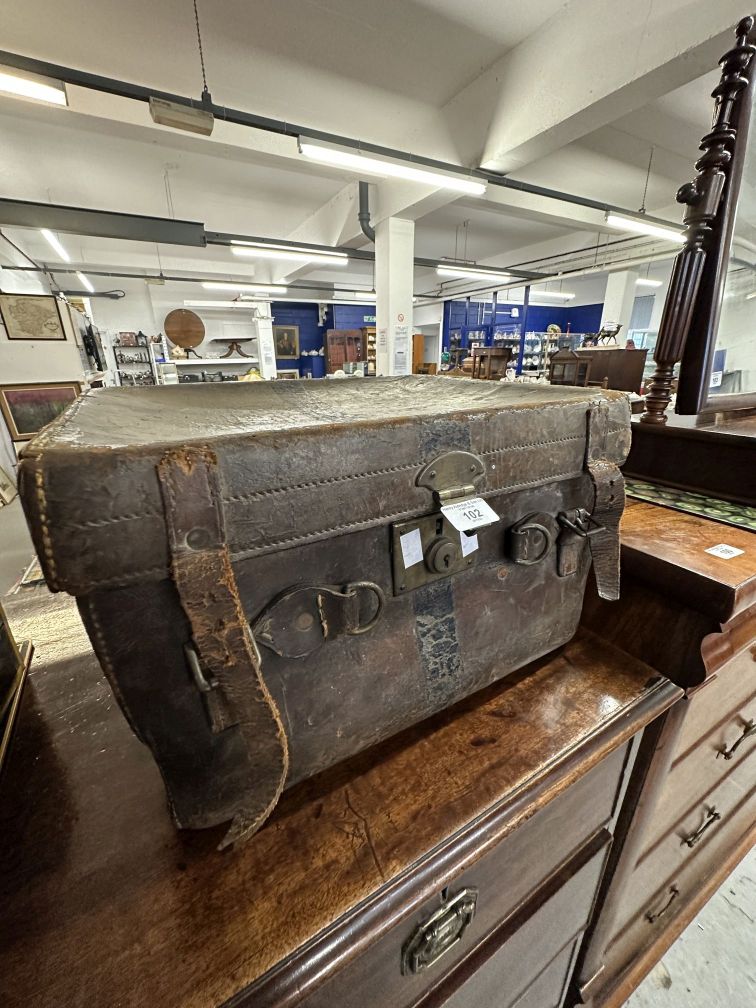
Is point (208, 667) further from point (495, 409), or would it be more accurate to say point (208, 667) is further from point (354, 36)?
point (354, 36)

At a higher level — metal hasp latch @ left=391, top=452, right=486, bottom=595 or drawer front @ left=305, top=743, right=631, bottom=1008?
metal hasp latch @ left=391, top=452, right=486, bottom=595

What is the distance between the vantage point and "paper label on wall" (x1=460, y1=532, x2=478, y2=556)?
51cm

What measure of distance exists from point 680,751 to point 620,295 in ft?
34.0

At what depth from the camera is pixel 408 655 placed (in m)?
0.51

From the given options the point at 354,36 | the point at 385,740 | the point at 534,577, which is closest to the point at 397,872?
the point at 385,740

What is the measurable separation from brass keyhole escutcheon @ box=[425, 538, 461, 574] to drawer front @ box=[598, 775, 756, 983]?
2.90 feet

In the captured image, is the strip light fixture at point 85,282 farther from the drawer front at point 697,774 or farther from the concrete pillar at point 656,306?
the concrete pillar at point 656,306

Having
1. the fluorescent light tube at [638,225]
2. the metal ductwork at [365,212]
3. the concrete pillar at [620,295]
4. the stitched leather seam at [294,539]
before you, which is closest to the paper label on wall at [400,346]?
the metal ductwork at [365,212]

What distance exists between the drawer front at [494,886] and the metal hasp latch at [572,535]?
0.30m

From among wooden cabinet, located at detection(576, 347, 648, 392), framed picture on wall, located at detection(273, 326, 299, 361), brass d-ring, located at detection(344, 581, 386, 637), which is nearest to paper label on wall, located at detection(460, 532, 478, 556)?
brass d-ring, located at detection(344, 581, 386, 637)

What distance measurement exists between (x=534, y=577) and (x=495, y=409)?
10.1 inches

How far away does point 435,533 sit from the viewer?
0.49 metres

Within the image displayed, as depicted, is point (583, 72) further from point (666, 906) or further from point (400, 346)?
point (666, 906)

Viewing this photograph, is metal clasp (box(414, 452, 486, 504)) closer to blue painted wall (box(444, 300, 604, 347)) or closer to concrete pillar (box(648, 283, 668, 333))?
blue painted wall (box(444, 300, 604, 347))
